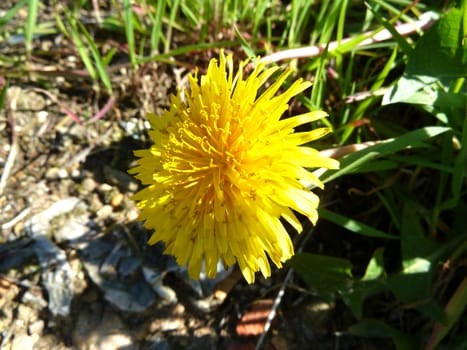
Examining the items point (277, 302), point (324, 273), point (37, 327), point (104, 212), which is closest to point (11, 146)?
point (104, 212)

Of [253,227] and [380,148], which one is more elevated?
[380,148]

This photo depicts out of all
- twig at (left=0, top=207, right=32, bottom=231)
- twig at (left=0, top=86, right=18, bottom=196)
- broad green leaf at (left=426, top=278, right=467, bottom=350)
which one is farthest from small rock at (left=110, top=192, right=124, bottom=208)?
broad green leaf at (left=426, top=278, right=467, bottom=350)

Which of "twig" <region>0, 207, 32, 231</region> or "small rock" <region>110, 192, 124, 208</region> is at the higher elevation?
"small rock" <region>110, 192, 124, 208</region>

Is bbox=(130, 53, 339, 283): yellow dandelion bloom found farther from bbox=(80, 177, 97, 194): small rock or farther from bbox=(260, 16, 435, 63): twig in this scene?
bbox=(80, 177, 97, 194): small rock

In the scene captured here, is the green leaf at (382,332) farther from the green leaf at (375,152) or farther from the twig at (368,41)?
the twig at (368,41)

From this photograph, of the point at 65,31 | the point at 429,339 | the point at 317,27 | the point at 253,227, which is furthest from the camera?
the point at 65,31

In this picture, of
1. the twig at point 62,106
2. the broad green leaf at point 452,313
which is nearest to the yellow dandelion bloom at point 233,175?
the broad green leaf at point 452,313

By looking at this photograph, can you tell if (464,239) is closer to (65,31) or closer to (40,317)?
(40,317)

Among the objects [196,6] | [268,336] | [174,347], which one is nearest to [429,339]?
[268,336]
